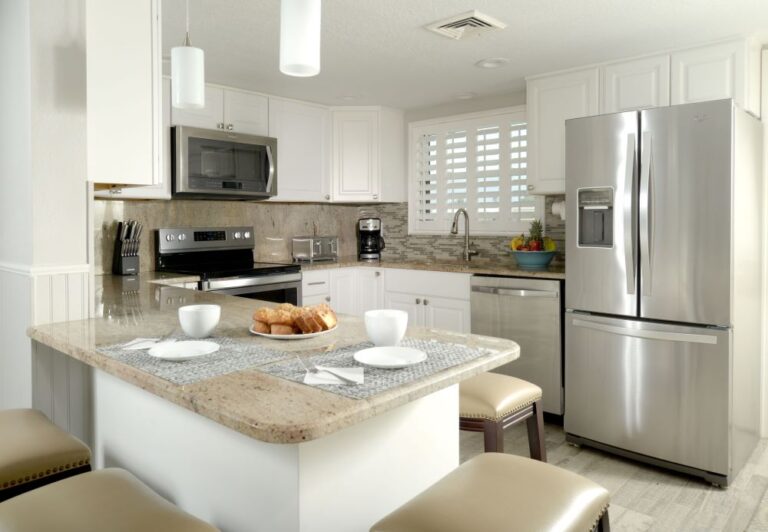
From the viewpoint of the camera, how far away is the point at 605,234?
118 inches

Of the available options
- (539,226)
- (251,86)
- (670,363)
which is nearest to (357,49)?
(251,86)

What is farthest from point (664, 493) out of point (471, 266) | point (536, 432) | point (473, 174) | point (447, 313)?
point (473, 174)

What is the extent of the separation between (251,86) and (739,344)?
3388 millimetres

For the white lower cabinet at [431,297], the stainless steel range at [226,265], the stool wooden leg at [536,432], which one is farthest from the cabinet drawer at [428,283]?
the stool wooden leg at [536,432]

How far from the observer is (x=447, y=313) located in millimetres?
4090

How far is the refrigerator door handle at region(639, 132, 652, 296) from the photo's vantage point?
283 cm

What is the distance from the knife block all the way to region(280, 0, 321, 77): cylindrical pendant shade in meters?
2.73

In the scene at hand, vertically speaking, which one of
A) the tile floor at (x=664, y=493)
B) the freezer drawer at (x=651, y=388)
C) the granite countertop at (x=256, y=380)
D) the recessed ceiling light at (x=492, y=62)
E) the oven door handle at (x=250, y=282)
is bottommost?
the tile floor at (x=664, y=493)

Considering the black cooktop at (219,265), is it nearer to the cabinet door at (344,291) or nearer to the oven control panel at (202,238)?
the oven control panel at (202,238)

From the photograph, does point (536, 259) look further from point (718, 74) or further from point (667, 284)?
point (718, 74)

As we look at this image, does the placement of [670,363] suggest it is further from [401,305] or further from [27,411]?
[27,411]

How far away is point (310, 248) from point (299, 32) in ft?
11.6

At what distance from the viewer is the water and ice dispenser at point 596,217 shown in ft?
9.78

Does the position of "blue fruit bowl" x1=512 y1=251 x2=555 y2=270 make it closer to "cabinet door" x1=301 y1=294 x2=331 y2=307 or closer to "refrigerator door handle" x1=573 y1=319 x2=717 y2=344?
"refrigerator door handle" x1=573 y1=319 x2=717 y2=344
